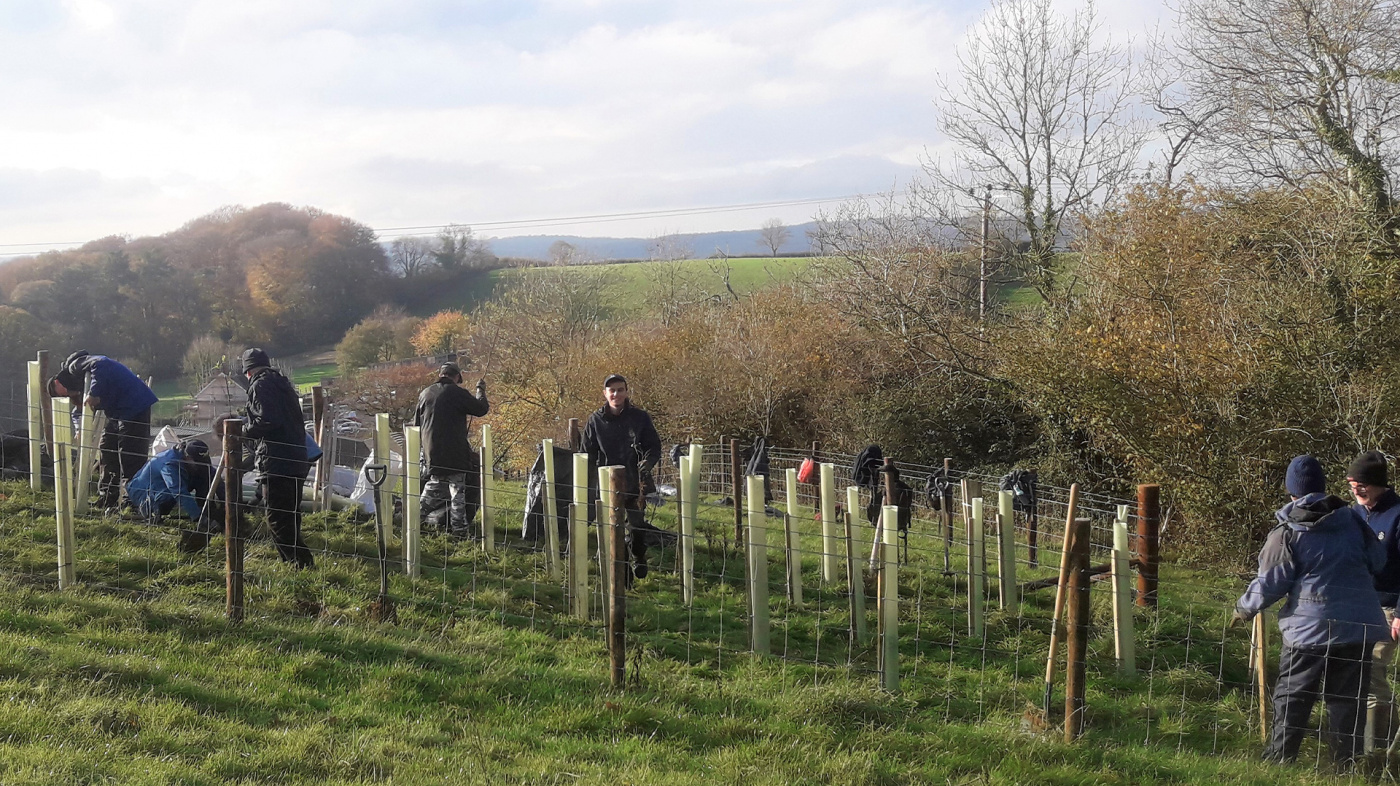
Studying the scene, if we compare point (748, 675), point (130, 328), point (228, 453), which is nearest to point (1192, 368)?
point (748, 675)

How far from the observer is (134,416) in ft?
27.5

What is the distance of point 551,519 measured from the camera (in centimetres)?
671

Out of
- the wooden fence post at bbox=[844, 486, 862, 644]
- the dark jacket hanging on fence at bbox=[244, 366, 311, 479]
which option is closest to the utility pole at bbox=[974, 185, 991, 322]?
the wooden fence post at bbox=[844, 486, 862, 644]

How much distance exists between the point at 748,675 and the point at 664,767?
145 cm

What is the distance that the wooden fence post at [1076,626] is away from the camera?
471cm

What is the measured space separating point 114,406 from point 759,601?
611cm

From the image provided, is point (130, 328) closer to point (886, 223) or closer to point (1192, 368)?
point (886, 223)

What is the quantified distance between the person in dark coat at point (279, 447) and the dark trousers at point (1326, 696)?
607 centimetres

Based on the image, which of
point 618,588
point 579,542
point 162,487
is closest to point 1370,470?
point 618,588

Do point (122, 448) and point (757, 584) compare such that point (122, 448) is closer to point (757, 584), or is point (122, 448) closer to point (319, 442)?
point (319, 442)

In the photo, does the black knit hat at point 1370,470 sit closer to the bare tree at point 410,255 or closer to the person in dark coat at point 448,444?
the person in dark coat at point 448,444

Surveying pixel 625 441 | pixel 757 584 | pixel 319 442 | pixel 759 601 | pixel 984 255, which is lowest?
pixel 759 601

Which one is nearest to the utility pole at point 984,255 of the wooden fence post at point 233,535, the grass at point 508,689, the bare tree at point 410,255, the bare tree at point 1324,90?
the bare tree at point 1324,90

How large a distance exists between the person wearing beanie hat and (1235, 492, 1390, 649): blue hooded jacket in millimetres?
294
